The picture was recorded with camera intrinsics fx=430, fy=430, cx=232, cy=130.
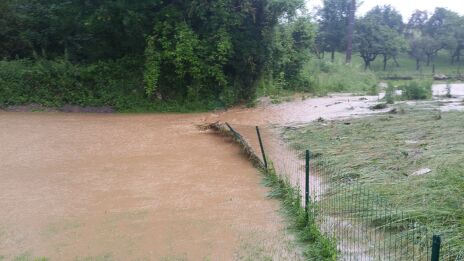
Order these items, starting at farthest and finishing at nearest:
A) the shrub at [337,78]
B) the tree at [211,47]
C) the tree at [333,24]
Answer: the tree at [333,24] → the shrub at [337,78] → the tree at [211,47]

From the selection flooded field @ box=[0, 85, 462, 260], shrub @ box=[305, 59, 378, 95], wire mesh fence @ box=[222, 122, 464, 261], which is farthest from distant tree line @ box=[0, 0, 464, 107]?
wire mesh fence @ box=[222, 122, 464, 261]

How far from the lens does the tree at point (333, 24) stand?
158ft

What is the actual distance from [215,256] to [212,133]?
→ 25.2ft

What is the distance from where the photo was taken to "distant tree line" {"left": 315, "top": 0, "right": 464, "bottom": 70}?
4659 centimetres

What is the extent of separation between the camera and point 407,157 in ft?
23.7

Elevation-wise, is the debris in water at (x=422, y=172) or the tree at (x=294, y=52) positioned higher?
the tree at (x=294, y=52)

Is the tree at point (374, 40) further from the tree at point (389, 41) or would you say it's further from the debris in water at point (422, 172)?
the debris in water at point (422, 172)

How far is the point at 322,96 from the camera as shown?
20969 mm

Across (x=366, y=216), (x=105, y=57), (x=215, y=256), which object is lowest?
(x=215, y=256)

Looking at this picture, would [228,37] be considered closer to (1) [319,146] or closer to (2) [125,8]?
(2) [125,8]

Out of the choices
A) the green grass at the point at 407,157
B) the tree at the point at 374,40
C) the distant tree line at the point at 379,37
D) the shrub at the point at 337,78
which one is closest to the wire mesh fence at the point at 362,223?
the green grass at the point at 407,157

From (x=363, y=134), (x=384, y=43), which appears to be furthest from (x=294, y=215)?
(x=384, y=43)

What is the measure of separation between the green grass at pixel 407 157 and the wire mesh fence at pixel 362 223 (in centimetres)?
11

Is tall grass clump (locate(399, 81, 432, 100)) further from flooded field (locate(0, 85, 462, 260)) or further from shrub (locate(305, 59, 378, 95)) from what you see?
flooded field (locate(0, 85, 462, 260))
